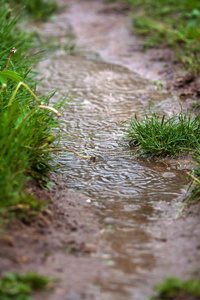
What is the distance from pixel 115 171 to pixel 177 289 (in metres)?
1.34

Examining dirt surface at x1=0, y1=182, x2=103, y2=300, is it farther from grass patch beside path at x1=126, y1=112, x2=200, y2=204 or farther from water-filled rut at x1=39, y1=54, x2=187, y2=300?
grass patch beside path at x1=126, y1=112, x2=200, y2=204

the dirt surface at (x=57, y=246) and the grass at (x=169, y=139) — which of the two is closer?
the dirt surface at (x=57, y=246)

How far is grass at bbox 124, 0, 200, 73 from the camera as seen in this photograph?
5.19 m

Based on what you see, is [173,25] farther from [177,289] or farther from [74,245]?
[177,289]

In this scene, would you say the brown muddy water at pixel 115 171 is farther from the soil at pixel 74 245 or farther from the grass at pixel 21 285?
the grass at pixel 21 285

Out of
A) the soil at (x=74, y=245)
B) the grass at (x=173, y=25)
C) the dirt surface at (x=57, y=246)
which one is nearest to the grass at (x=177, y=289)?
the soil at (x=74, y=245)

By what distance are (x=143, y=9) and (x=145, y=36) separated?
119 cm

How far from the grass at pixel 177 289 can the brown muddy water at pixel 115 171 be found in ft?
0.29

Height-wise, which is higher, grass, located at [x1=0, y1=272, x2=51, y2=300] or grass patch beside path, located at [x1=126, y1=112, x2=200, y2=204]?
grass, located at [x1=0, y1=272, x2=51, y2=300]

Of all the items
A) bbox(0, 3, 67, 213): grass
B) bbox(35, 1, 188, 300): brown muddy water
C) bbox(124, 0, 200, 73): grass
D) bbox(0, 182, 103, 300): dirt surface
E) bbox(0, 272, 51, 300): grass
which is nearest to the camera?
bbox(0, 272, 51, 300): grass

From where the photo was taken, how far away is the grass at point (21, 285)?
1.74 meters

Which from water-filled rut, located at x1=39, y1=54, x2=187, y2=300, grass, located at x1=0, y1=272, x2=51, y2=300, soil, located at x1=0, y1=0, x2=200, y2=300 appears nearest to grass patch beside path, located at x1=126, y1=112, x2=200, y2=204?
water-filled rut, located at x1=39, y1=54, x2=187, y2=300

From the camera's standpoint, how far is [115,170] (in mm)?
3055

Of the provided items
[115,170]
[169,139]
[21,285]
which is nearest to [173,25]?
[169,139]
